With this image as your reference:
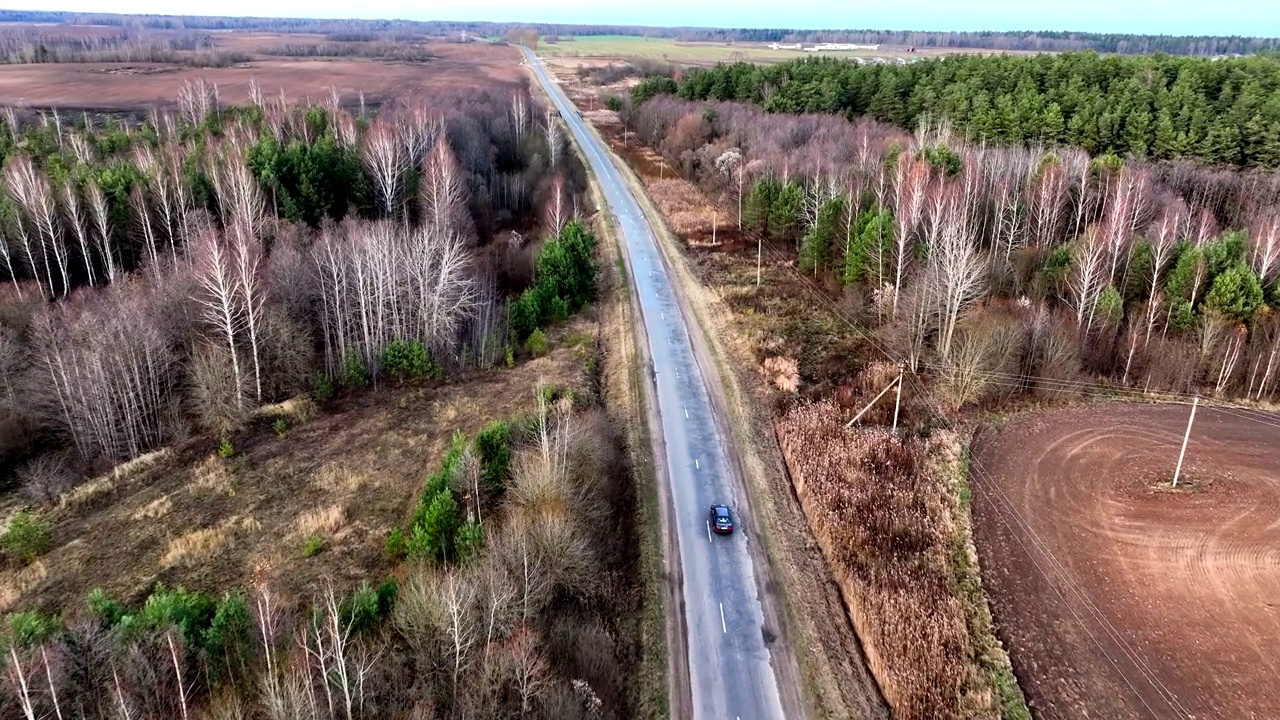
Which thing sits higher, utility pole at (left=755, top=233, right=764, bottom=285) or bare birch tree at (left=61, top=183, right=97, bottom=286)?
bare birch tree at (left=61, top=183, right=97, bottom=286)

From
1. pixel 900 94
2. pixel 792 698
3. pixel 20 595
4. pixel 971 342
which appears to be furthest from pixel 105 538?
pixel 900 94

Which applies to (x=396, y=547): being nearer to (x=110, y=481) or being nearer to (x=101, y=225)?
(x=110, y=481)

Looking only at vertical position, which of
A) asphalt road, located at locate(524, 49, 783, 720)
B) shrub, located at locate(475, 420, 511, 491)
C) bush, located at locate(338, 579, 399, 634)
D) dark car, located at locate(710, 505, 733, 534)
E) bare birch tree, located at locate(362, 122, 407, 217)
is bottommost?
asphalt road, located at locate(524, 49, 783, 720)

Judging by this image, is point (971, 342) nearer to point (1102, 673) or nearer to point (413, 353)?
point (1102, 673)

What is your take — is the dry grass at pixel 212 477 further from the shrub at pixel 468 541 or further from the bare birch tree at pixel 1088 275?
the bare birch tree at pixel 1088 275

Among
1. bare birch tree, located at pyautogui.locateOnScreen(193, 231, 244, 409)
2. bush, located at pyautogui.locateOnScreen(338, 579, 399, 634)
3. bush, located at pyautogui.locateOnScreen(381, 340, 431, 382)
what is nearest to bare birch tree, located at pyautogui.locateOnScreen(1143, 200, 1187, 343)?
bush, located at pyautogui.locateOnScreen(381, 340, 431, 382)

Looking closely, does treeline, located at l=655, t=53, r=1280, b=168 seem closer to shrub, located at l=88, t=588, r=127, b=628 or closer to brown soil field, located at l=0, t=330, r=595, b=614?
brown soil field, located at l=0, t=330, r=595, b=614
